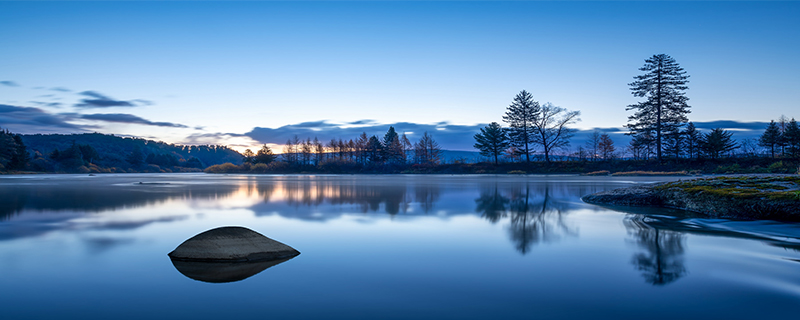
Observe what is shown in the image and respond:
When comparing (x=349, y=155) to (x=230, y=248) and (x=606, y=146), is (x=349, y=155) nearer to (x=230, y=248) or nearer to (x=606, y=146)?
(x=606, y=146)

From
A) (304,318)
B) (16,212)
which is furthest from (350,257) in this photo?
(16,212)

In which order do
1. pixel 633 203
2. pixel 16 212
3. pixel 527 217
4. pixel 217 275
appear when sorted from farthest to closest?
pixel 633 203 < pixel 16 212 < pixel 527 217 < pixel 217 275

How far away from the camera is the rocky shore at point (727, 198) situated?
24.5 feet

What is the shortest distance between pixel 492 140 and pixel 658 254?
54408mm

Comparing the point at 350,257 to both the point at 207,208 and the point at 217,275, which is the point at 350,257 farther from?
the point at 207,208

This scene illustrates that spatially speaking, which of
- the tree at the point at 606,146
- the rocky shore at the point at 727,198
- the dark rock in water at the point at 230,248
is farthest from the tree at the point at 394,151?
the dark rock in water at the point at 230,248

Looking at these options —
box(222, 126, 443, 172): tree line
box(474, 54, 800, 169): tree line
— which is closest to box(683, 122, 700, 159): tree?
→ box(474, 54, 800, 169): tree line

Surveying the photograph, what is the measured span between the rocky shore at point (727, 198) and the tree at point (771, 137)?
157 ft

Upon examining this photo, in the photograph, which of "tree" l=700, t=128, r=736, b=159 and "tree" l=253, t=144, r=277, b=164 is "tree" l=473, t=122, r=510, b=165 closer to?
"tree" l=700, t=128, r=736, b=159

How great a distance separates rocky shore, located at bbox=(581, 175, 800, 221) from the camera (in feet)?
24.5

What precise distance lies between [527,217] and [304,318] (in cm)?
683

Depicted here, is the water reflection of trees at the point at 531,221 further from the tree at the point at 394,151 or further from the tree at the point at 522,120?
the tree at the point at 394,151

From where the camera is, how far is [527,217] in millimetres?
8766

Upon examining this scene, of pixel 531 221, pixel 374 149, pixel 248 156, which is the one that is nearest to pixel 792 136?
pixel 531 221
